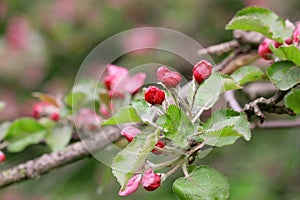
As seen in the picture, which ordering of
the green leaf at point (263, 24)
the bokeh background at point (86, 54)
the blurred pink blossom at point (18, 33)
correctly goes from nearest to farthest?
the green leaf at point (263, 24) → the bokeh background at point (86, 54) → the blurred pink blossom at point (18, 33)

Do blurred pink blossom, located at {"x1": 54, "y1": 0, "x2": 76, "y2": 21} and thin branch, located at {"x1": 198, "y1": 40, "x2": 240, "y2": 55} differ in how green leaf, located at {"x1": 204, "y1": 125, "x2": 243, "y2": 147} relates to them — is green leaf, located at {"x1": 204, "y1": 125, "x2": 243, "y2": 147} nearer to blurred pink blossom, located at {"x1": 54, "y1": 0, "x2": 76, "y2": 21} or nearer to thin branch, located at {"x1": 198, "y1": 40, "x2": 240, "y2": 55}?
thin branch, located at {"x1": 198, "y1": 40, "x2": 240, "y2": 55}

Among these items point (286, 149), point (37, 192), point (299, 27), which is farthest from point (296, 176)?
point (299, 27)

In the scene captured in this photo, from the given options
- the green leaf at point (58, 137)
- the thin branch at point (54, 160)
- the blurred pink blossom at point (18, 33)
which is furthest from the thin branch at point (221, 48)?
the blurred pink blossom at point (18, 33)

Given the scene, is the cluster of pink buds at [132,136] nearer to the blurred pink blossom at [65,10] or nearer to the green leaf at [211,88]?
the green leaf at [211,88]

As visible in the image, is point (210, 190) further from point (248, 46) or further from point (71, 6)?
point (71, 6)

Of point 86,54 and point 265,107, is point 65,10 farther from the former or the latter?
point 265,107

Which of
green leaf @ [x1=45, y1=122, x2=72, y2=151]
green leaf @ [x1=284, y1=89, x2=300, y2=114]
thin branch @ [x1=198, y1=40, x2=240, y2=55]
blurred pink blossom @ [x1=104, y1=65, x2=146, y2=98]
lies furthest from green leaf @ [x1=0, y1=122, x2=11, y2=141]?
green leaf @ [x1=284, y1=89, x2=300, y2=114]

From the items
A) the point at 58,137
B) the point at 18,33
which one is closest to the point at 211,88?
the point at 58,137
